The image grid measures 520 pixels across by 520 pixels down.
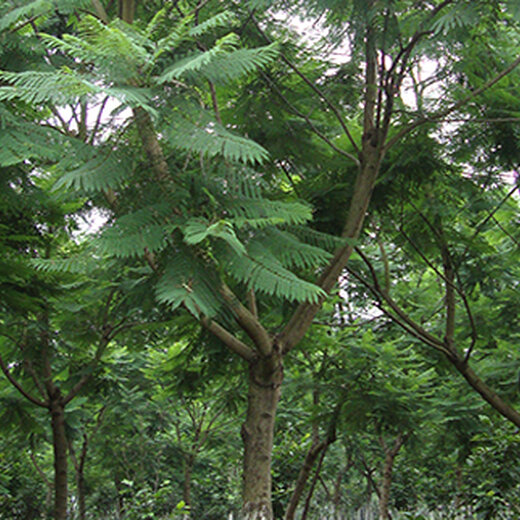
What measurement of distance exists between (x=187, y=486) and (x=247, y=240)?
1159 cm

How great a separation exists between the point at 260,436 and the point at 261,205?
213cm

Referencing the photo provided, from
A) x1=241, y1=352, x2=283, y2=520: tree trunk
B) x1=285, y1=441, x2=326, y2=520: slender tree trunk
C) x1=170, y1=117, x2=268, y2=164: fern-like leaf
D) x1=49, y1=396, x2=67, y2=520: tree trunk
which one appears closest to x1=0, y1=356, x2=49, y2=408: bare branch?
x1=49, y1=396, x2=67, y2=520: tree trunk

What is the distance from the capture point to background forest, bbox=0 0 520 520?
2766 mm

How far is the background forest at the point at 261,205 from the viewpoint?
2.77 meters

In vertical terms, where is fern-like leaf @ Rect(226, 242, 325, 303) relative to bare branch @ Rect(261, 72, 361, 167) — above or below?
below

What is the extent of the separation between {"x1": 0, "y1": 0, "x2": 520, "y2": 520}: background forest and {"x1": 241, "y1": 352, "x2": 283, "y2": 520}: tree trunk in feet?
0.05

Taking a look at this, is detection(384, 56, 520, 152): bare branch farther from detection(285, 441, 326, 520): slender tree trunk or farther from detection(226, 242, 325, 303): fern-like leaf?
detection(285, 441, 326, 520): slender tree trunk

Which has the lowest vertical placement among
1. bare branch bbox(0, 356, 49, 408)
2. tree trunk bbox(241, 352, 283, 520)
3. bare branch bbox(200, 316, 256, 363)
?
tree trunk bbox(241, 352, 283, 520)

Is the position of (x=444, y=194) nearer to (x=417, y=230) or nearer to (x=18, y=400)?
(x=417, y=230)

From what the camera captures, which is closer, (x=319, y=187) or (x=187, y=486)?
(x=319, y=187)

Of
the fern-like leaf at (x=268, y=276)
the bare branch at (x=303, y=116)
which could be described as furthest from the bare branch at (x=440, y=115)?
the fern-like leaf at (x=268, y=276)

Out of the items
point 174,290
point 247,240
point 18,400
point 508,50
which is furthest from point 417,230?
point 18,400

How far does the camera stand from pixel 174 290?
101 inches

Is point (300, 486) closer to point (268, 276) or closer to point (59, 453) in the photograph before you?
point (59, 453)
